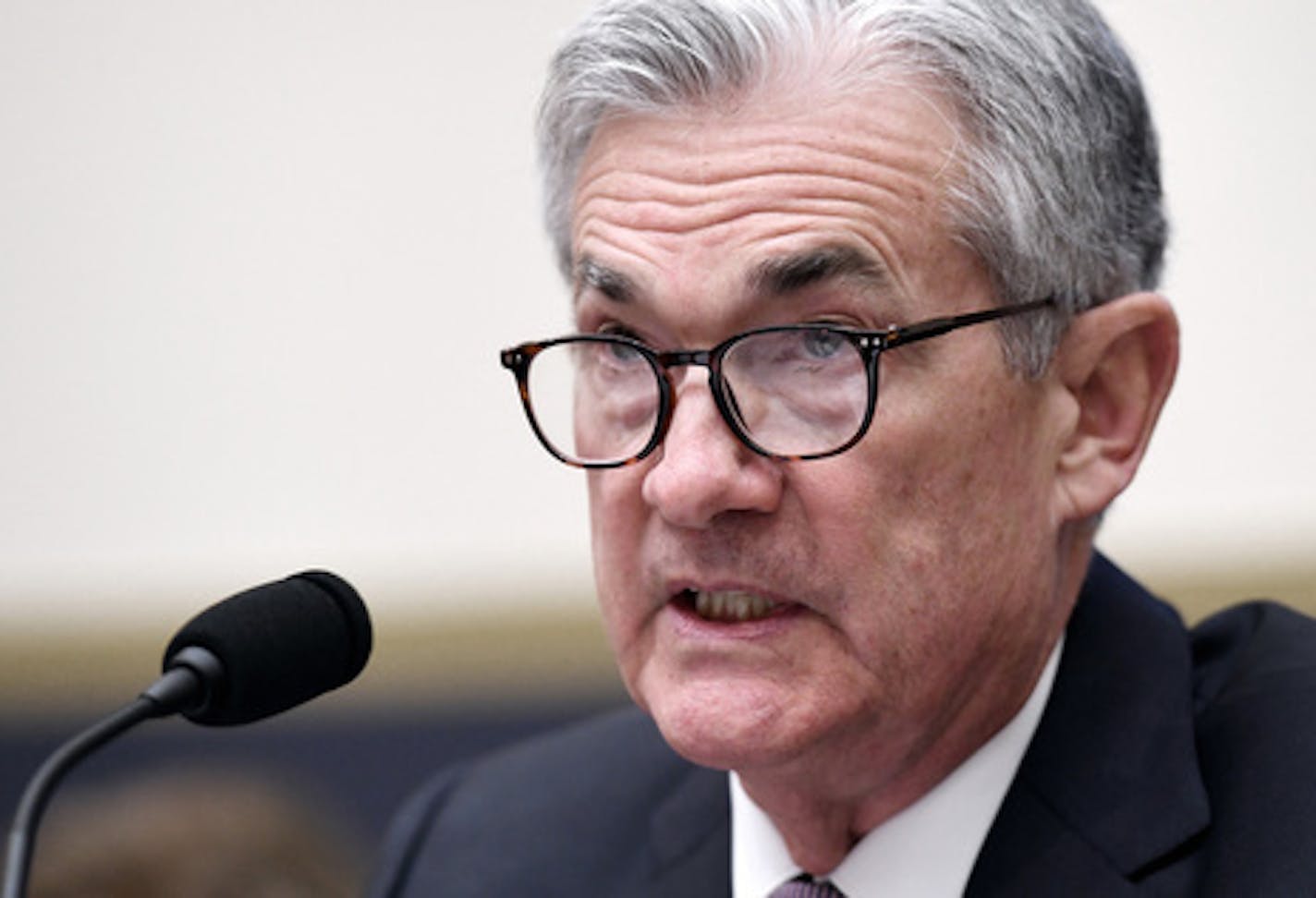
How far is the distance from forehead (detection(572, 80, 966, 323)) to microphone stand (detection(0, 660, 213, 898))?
0.57m

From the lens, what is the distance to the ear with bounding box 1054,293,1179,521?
1837 mm

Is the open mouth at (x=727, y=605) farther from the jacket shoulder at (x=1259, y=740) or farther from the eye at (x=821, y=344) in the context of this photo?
the jacket shoulder at (x=1259, y=740)

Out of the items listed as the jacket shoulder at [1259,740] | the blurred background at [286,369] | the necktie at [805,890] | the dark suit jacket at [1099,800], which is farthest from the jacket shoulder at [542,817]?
the blurred background at [286,369]

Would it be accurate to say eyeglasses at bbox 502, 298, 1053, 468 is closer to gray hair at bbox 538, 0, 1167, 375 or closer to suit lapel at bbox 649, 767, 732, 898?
gray hair at bbox 538, 0, 1167, 375

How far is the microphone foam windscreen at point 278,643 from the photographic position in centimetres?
143

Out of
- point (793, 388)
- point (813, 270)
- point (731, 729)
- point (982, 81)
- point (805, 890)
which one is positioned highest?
point (982, 81)

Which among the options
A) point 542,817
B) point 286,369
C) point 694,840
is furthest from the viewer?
point 286,369

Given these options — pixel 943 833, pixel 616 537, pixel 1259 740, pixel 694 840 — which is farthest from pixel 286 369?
pixel 1259 740

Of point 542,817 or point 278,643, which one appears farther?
point 542,817

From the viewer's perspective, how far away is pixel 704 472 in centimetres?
167

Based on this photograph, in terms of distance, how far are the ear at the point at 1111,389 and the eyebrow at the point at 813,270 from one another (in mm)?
231

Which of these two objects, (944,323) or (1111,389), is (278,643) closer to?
(944,323)

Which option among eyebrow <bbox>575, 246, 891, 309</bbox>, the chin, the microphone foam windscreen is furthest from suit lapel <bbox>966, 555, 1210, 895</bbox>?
the microphone foam windscreen

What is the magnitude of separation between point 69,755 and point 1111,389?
1.03 m
